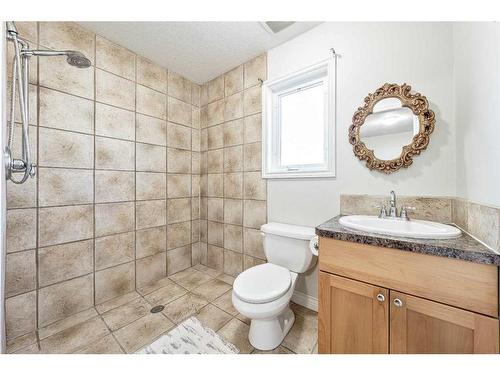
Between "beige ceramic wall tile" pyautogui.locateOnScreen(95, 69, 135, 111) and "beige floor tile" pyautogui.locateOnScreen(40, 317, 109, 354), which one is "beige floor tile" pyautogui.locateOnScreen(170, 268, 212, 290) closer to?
"beige floor tile" pyautogui.locateOnScreen(40, 317, 109, 354)

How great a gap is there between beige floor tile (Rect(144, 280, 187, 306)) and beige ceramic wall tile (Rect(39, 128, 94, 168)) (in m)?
1.19

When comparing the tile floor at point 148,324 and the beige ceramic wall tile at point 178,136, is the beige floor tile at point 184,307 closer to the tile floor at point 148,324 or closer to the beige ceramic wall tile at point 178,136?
the tile floor at point 148,324

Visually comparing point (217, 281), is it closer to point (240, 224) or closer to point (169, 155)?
point (240, 224)

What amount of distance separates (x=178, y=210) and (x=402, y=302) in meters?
1.92

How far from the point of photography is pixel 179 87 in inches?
81.8

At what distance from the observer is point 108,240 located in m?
1.59

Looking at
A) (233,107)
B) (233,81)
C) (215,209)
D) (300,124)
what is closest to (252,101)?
(233,107)

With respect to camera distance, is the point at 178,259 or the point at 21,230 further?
the point at 178,259

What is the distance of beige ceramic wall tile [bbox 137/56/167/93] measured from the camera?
178 cm

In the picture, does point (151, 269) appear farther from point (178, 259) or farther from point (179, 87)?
point (179, 87)

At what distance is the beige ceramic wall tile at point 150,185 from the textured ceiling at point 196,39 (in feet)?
3.63

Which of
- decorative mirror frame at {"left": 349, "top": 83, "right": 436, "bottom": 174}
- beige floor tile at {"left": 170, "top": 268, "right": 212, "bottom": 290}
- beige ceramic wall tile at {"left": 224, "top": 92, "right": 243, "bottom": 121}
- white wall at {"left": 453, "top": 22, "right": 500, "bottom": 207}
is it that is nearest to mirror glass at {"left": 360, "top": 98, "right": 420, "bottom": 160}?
decorative mirror frame at {"left": 349, "top": 83, "right": 436, "bottom": 174}

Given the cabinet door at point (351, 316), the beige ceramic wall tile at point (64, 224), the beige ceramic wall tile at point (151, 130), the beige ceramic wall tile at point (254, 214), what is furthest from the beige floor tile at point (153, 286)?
the cabinet door at point (351, 316)
